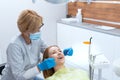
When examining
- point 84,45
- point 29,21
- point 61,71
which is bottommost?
point 61,71

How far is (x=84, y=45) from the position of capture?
1.22 meters

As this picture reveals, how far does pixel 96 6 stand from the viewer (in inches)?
103

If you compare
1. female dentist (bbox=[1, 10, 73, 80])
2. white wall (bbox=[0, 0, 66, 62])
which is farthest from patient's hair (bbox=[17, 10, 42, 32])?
white wall (bbox=[0, 0, 66, 62])

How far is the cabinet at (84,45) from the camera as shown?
1.25m

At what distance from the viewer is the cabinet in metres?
1.25

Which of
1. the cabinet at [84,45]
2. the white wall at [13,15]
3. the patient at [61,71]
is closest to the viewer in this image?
the cabinet at [84,45]

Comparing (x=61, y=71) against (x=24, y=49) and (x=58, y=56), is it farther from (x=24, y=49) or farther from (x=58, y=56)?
(x=24, y=49)

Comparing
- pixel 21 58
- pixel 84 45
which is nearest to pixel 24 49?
pixel 21 58

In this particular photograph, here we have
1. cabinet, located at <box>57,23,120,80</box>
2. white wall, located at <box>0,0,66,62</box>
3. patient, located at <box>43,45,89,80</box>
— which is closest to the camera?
cabinet, located at <box>57,23,120,80</box>

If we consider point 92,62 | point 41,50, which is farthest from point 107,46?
point 92,62

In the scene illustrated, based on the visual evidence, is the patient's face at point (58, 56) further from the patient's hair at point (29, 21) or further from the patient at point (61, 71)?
the patient's hair at point (29, 21)

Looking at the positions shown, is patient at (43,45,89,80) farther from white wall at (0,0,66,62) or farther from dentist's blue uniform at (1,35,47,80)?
white wall at (0,0,66,62)

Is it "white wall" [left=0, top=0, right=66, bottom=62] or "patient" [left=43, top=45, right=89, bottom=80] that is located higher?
"white wall" [left=0, top=0, right=66, bottom=62]

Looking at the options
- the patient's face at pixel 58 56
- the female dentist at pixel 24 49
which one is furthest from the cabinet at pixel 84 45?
the female dentist at pixel 24 49
